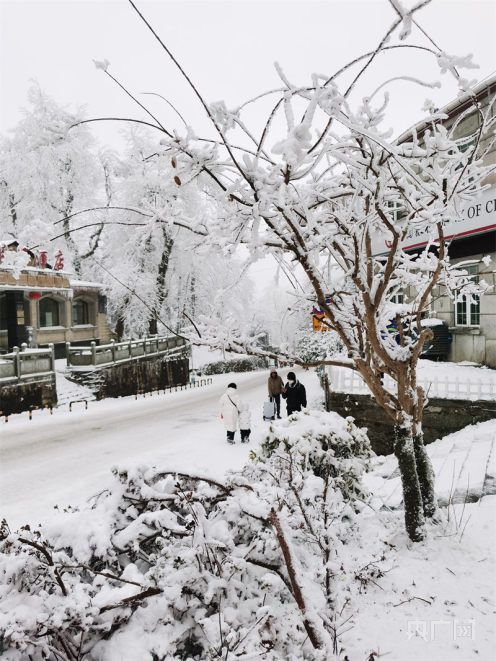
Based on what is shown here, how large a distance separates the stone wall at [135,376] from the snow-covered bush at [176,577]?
17.4 meters

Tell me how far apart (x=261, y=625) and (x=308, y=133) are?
291 cm

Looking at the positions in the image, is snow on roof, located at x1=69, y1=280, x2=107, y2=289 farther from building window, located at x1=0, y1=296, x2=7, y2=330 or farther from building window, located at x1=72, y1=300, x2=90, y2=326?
building window, located at x1=0, y1=296, x2=7, y2=330

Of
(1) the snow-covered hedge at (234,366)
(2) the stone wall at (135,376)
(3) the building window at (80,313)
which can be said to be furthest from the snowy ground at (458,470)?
→ (3) the building window at (80,313)

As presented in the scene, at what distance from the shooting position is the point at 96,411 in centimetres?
1655

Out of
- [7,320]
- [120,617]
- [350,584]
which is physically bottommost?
[350,584]

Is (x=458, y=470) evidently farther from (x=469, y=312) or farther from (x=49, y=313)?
(x=49, y=313)

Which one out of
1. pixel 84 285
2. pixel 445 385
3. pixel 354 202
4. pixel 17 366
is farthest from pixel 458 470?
pixel 84 285

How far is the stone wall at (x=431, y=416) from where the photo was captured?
8992mm

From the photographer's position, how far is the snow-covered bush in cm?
244

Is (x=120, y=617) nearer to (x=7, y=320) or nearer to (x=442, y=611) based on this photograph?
(x=442, y=611)

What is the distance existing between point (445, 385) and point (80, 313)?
2859cm

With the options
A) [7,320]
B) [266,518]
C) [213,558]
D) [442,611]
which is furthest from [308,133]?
Result: [7,320]

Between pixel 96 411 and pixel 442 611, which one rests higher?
pixel 442 611

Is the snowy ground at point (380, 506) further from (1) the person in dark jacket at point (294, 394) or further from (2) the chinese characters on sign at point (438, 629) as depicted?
(1) the person in dark jacket at point (294, 394)
